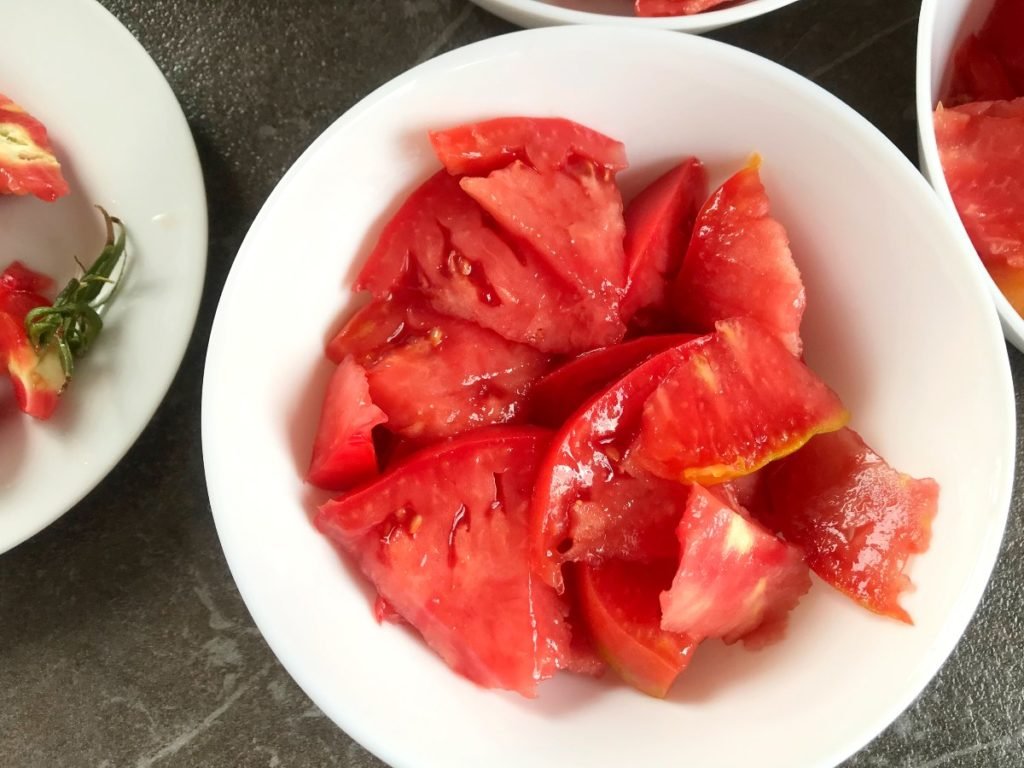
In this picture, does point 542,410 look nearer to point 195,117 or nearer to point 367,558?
point 367,558

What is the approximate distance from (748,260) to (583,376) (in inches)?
6.6

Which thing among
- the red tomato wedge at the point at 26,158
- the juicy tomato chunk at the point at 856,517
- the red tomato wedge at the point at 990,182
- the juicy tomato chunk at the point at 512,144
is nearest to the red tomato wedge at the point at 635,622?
the juicy tomato chunk at the point at 856,517

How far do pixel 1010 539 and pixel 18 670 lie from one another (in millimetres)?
1071

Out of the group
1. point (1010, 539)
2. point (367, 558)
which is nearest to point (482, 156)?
point (367, 558)

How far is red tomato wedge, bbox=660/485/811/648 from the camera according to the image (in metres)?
0.64

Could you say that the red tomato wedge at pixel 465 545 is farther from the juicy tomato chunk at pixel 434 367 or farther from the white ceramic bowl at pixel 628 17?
the white ceramic bowl at pixel 628 17

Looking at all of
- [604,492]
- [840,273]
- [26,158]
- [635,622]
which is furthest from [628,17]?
[26,158]

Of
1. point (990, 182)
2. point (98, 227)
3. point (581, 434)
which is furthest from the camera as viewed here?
point (98, 227)

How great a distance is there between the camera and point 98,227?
939 millimetres

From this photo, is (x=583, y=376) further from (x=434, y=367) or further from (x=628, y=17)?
(x=628, y=17)

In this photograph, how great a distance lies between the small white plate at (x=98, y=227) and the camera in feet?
2.82

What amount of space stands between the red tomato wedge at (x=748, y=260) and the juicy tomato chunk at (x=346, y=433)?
0.99 ft

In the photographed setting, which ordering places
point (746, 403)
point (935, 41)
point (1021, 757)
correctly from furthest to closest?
point (1021, 757) < point (935, 41) < point (746, 403)

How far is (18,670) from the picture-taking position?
0.91m
